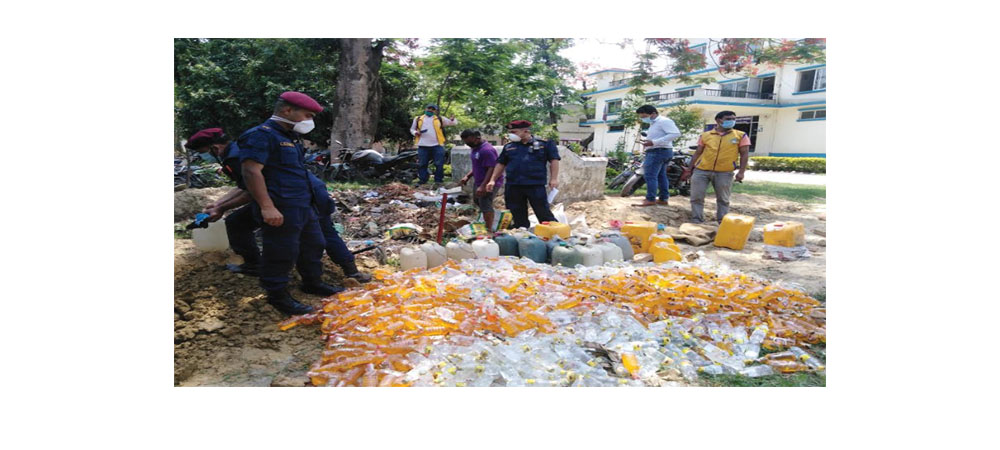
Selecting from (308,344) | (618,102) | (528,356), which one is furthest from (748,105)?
(308,344)

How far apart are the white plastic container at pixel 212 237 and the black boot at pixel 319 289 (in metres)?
1.04

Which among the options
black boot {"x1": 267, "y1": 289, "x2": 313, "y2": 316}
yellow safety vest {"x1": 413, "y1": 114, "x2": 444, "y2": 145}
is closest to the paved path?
yellow safety vest {"x1": 413, "y1": 114, "x2": 444, "y2": 145}

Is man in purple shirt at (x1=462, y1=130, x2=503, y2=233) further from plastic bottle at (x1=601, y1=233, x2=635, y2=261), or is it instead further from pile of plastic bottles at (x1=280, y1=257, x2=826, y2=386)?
pile of plastic bottles at (x1=280, y1=257, x2=826, y2=386)

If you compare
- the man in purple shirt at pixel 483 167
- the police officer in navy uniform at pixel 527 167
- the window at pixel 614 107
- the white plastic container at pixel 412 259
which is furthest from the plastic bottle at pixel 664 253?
the window at pixel 614 107

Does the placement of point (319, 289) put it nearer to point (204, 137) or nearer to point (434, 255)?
point (434, 255)

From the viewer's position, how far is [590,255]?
13.5 feet

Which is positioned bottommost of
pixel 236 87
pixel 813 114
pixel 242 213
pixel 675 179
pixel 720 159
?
pixel 242 213

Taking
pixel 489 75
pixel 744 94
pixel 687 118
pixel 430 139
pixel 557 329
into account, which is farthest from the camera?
pixel 687 118

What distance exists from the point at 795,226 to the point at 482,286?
3.73m

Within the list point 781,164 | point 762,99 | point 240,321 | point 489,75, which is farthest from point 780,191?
point 240,321

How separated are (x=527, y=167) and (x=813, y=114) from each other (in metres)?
2.52

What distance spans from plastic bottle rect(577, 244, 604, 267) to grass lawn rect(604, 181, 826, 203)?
4519mm

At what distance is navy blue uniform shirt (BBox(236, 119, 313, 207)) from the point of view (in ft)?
9.39

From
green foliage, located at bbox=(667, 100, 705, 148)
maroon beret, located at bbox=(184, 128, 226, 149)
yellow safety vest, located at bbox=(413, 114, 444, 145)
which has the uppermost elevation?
green foliage, located at bbox=(667, 100, 705, 148)
